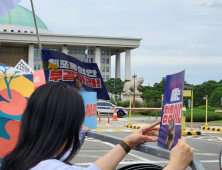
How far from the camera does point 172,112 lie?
75.8 inches

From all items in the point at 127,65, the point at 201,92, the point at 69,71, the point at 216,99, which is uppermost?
the point at 127,65

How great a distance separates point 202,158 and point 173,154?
674 centimetres

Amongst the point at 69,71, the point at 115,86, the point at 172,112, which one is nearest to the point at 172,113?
the point at 172,112

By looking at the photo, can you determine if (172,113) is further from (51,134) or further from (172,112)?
(51,134)

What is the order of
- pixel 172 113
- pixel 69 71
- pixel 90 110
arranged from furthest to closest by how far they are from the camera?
pixel 90 110 → pixel 69 71 → pixel 172 113

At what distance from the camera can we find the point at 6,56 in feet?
310

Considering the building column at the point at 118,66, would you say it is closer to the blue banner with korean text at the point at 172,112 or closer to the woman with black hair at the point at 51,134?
the blue banner with korean text at the point at 172,112

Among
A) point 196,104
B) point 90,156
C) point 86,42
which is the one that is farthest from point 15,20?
point 90,156

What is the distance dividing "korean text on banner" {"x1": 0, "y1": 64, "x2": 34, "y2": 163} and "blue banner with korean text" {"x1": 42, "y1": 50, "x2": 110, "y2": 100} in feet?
0.97

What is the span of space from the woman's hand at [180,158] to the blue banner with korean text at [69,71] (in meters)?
A: 2.63

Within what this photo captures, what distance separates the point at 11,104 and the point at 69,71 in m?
0.76

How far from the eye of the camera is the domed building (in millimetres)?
89275

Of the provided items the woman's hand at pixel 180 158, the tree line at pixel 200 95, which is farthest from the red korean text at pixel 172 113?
the tree line at pixel 200 95

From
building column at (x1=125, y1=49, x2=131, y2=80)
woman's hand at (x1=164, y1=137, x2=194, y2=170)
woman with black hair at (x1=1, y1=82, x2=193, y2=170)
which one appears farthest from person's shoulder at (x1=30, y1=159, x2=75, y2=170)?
building column at (x1=125, y1=49, x2=131, y2=80)
